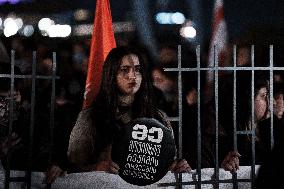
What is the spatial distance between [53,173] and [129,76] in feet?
3.53

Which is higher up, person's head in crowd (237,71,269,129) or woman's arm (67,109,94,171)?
person's head in crowd (237,71,269,129)

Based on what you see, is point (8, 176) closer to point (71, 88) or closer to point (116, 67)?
point (116, 67)

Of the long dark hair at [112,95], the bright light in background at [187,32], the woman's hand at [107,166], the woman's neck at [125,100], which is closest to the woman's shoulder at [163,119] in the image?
the long dark hair at [112,95]

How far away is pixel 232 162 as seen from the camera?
500 centimetres

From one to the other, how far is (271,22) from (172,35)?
4.26 metres

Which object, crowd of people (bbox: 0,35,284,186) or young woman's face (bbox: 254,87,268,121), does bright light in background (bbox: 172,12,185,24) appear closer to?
crowd of people (bbox: 0,35,284,186)

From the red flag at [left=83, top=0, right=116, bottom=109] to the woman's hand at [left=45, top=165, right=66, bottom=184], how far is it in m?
0.69

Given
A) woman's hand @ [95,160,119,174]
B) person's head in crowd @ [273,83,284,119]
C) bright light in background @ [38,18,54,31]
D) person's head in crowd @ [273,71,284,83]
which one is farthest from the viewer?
bright light in background @ [38,18,54,31]

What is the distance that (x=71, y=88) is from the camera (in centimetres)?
720

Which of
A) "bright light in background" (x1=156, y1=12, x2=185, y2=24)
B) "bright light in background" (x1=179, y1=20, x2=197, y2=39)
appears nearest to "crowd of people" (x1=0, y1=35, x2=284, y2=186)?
"bright light in background" (x1=156, y1=12, x2=185, y2=24)

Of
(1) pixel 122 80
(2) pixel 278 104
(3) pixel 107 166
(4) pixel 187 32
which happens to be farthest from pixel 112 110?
(4) pixel 187 32

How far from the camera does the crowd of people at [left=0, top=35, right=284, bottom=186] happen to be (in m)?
4.95

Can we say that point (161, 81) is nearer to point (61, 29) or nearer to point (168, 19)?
point (168, 19)

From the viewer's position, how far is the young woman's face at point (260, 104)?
5.45 metres
